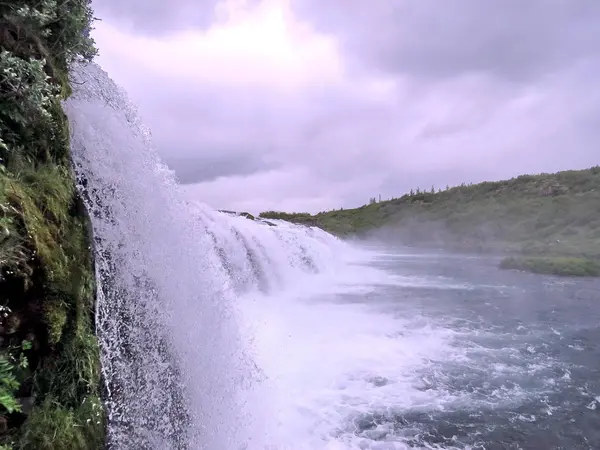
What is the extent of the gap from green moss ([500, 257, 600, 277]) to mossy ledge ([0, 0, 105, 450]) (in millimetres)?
25619

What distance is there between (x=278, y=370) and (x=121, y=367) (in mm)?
4044

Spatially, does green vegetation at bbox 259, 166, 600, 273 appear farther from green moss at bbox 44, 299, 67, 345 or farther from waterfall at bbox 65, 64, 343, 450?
green moss at bbox 44, 299, 67, 345

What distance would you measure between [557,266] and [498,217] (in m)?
27.8

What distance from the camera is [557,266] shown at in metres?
24.2

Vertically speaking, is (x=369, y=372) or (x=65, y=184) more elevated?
(x=65, y=184)

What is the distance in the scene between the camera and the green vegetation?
122 feet

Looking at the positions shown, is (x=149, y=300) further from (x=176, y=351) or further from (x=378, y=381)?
(x=378, y=381)

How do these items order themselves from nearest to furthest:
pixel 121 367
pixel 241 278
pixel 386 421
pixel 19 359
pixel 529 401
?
pixel 19 359, pixel 121 367, pixel 386 421, pixel 529 401, pixel 241 278

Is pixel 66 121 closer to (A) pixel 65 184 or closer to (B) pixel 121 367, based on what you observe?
(A) pixel 65 184

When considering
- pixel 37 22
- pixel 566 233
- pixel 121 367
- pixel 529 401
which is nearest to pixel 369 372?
pixel 529 401

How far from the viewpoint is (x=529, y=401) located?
6.79 meters

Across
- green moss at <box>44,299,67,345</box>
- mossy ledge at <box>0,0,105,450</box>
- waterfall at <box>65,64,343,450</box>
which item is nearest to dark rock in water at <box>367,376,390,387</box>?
waterfall at <box>65,64,343,450</box>

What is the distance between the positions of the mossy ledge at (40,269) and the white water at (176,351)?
0.30 m

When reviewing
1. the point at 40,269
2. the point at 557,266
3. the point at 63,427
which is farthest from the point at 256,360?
the point at 557,266
